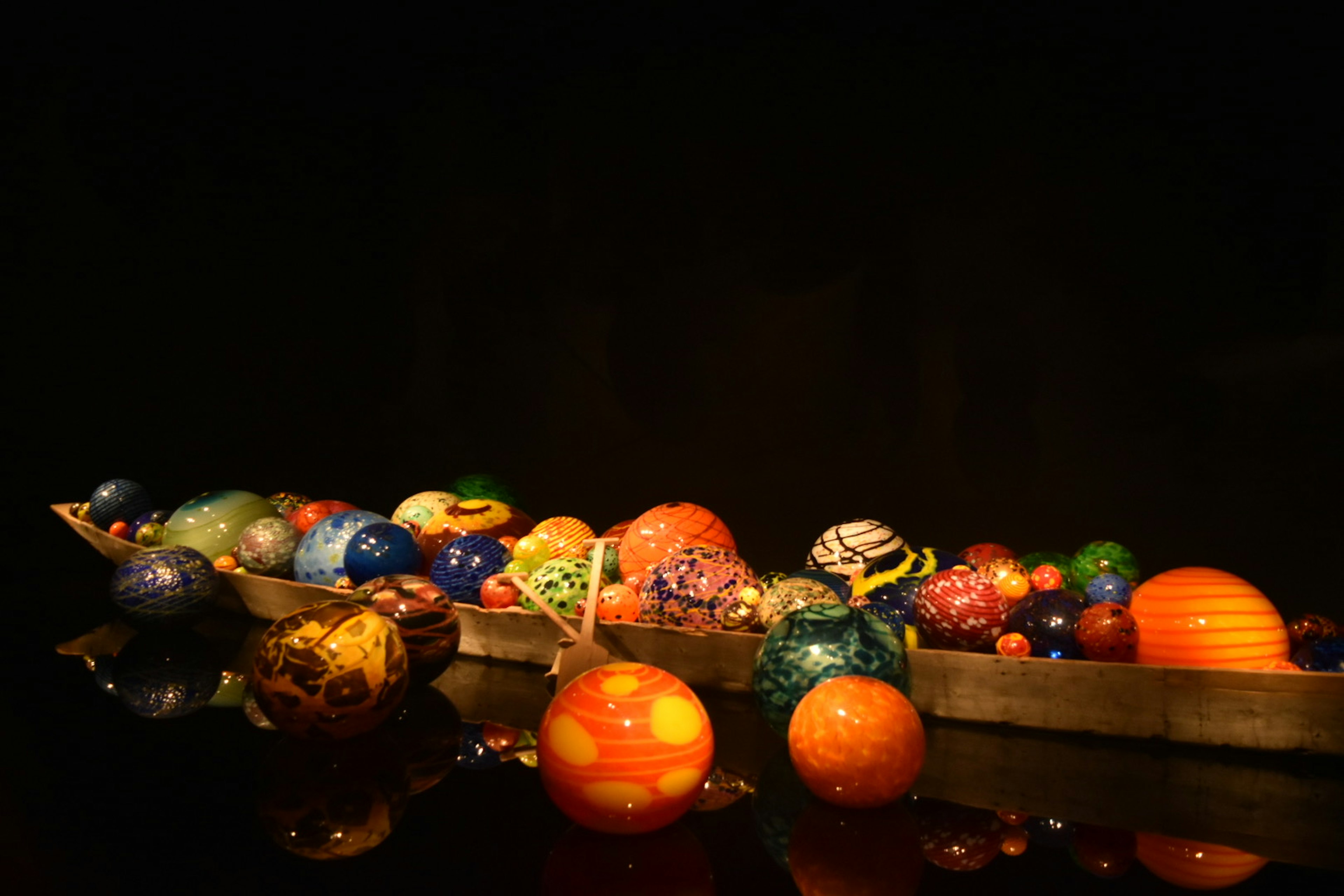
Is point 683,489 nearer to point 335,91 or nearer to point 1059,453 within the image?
point 1059,453

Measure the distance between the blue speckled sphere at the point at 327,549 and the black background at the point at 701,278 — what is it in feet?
3.37

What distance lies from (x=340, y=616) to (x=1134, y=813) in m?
2.11

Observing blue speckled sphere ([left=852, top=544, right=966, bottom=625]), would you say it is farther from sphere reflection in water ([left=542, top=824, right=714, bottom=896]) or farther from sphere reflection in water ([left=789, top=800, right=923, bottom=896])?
sphere reflection in water ([left=542, top=824, right=714, bottom=896])

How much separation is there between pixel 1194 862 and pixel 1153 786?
15.4 inches

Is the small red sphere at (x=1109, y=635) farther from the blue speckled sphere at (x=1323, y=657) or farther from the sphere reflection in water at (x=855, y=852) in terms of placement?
the sphere reflection in water at (x=855, y=852)

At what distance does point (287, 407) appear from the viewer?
634 centimetres

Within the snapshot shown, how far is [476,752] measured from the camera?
2619mm

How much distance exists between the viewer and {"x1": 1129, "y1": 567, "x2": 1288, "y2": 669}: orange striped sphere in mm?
2611

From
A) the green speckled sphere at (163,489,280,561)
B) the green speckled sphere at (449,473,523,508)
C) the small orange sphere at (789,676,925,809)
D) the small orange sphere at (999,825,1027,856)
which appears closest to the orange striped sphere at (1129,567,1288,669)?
the small orange sphere at (999,825,1027,856)

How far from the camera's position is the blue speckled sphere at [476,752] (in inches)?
99.6

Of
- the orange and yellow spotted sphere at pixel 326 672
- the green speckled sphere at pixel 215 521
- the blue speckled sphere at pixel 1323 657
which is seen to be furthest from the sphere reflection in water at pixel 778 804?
the green speckled sphere at pixel 215 521

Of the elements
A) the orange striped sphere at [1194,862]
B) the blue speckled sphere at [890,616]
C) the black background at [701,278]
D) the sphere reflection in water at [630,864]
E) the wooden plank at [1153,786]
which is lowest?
the wooden plank at [1153,786]

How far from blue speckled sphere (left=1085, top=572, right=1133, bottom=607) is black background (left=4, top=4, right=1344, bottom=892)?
3.35ft

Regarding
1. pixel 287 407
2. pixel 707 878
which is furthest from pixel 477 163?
pixel 707 878
